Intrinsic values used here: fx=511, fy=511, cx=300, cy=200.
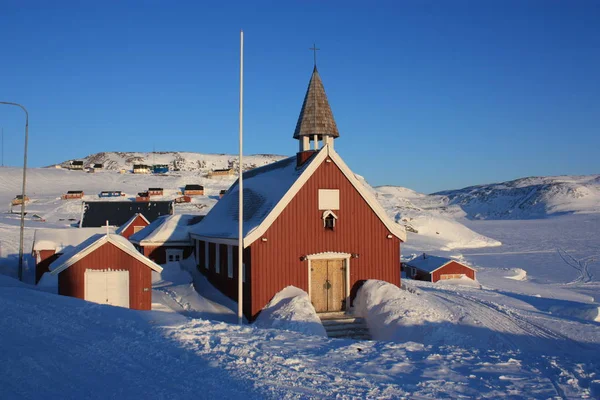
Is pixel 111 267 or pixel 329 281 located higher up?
pixel 111 267

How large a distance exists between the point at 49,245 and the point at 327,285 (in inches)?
822

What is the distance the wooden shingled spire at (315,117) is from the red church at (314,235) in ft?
0.14

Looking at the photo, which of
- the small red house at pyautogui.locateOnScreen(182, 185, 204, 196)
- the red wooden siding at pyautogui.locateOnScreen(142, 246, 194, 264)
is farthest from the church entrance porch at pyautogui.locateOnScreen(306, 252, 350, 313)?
the small red house at pyautogui.locateOnScreen(182, 185, 204, 196)

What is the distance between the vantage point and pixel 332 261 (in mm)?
Answer: 20578

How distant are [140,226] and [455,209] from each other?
146 metres

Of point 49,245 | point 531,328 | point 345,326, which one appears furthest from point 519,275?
point 49,245

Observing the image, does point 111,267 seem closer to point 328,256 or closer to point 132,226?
point 328,256

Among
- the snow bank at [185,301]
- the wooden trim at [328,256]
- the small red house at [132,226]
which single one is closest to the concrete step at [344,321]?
the wooden trim at [328,256]

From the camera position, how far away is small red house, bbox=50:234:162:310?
19.4 m

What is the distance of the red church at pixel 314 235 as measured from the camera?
19.4 meters

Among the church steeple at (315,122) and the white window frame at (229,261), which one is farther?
the church steeple at (315,122)

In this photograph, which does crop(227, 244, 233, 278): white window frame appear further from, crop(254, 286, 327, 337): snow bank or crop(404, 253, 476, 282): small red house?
crop(404, 253, 476, 282): small red house

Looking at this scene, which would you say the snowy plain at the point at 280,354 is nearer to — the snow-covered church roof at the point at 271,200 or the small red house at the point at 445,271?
the snow-covered church roof at the point at 271,200

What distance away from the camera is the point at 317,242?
20.3m
